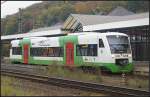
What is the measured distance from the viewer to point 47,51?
116ft

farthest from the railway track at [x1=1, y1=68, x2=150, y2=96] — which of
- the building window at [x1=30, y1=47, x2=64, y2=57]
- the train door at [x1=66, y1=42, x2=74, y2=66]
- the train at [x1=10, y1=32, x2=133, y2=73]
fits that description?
the building window at [x1=30, y1=47, x2=64, y2=57]

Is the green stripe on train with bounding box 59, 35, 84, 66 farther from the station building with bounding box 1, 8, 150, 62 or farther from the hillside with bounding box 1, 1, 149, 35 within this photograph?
the hillside with bounding box 1, 1, 149, 35

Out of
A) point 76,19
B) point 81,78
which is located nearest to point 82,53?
point 81,78

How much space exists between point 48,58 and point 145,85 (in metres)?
16.4

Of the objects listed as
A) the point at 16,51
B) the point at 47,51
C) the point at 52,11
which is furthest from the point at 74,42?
the point at 52,11

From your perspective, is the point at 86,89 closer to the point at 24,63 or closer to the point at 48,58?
the point at 48,58

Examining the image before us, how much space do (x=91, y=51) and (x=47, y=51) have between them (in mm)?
7712

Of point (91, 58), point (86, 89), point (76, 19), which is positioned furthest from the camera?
point (76, 19)

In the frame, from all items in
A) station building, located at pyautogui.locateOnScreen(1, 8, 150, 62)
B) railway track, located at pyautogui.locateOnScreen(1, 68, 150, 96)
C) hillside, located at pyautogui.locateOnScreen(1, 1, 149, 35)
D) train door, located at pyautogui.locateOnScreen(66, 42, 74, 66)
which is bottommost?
railway track, located at pyautogui.locateOnScreen(1, 68, 150, 96)

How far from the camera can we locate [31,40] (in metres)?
38.8

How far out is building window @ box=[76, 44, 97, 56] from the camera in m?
28.2

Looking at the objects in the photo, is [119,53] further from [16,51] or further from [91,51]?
[16,51]

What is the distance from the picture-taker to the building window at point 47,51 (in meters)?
33.0

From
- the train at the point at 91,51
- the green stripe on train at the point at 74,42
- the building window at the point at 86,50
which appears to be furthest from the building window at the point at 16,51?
the building window at the point at 86,50
